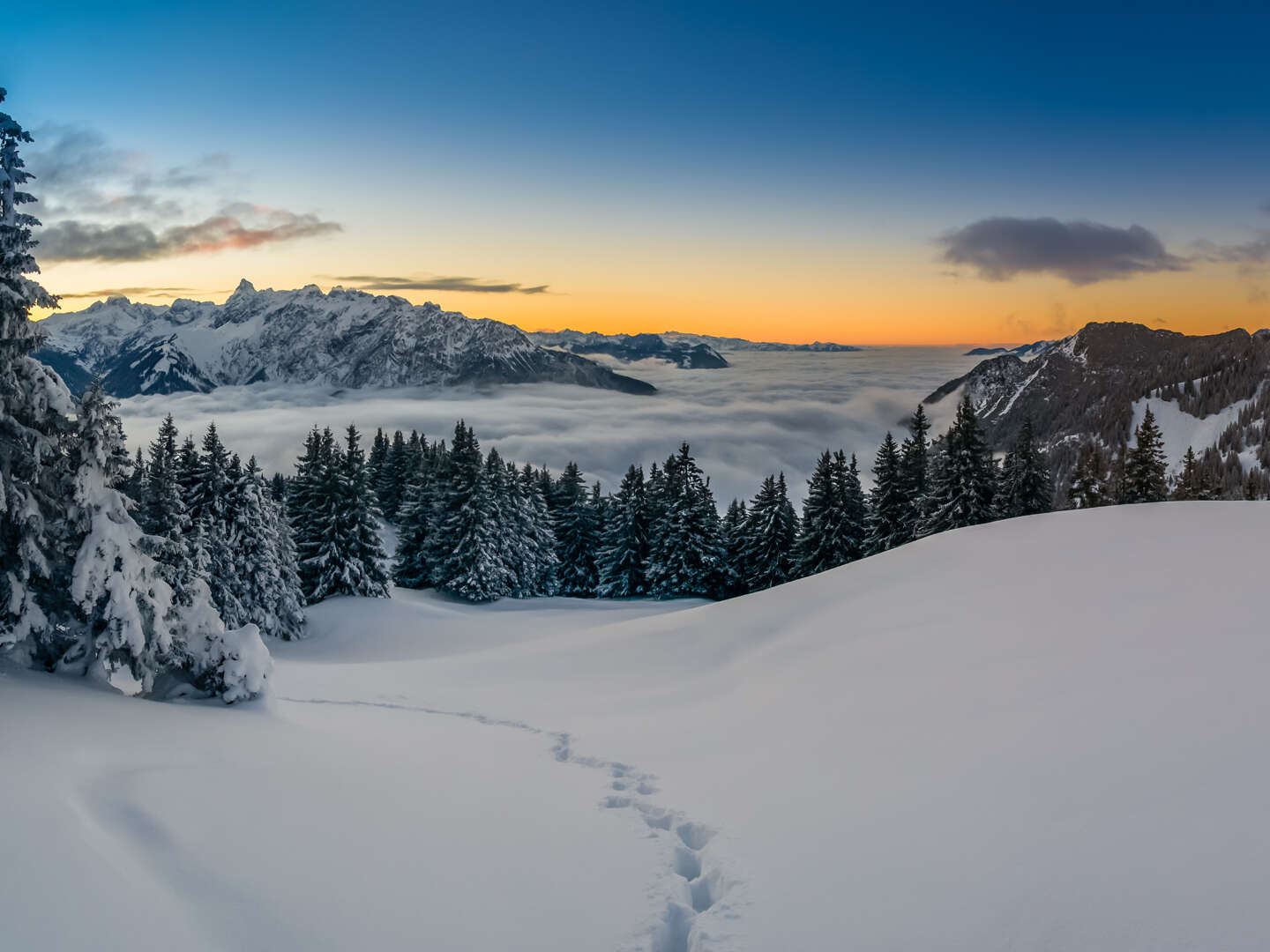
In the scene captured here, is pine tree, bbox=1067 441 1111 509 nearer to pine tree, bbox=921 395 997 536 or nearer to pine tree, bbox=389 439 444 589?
pine tree, bbox=921 395 997 536

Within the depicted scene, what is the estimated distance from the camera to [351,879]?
20.6 feet

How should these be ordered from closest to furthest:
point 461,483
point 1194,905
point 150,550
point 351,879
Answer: point 1194,905, point 351,879, point 150,550, point 461,483

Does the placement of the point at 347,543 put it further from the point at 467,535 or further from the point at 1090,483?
the point at 1090,483

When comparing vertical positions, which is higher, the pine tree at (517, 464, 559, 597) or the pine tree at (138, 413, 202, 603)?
the pine tree at (138, 413, 202, 603)

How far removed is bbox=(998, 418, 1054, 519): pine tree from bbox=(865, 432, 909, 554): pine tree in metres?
5.54

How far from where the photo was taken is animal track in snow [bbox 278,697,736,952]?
19.6 feet

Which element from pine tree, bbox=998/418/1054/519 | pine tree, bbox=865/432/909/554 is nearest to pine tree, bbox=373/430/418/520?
pine tree, bbox=865/432/909/554

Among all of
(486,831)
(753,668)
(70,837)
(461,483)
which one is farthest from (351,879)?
(461,483)

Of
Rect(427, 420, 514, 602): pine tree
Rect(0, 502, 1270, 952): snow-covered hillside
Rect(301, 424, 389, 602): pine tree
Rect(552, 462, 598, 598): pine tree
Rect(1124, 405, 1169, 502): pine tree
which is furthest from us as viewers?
Rect(552, 462, 598, 598): pine tree

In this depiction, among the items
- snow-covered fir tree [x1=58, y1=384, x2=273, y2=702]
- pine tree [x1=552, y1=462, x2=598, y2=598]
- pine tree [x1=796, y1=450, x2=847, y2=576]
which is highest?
snow-covered fir tree [x1=58, y1=384, x2=273, y2=702]

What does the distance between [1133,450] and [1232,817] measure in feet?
146

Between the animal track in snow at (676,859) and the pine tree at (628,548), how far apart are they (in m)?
41.9

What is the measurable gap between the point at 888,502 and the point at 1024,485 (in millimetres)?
7496

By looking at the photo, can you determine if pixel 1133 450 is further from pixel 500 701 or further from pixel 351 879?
pixel 351 879
